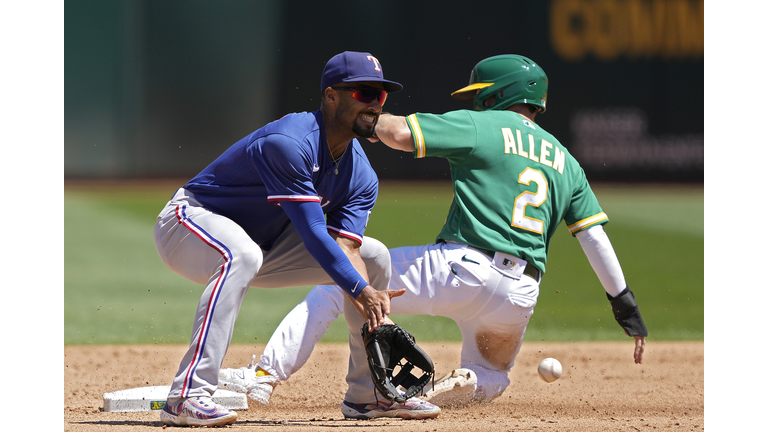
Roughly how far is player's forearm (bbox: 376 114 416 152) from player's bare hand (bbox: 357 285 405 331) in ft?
2.72

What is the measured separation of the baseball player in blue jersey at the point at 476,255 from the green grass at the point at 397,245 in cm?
245

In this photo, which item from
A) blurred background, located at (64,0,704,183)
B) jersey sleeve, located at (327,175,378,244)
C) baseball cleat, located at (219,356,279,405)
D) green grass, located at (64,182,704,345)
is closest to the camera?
jersey sleeve, located at (327,175,378,244)

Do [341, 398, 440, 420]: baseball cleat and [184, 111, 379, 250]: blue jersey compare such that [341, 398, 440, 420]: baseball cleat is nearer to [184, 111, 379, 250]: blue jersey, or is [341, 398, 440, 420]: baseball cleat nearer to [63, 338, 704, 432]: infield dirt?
[63, 338, 704, 432]: infield dirt

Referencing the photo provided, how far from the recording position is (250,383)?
315 cm

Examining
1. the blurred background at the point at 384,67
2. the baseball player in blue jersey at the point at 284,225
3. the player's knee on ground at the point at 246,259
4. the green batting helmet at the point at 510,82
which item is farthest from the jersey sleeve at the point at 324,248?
the blurred background at the point at 384,67

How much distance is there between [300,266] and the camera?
9.59 feet

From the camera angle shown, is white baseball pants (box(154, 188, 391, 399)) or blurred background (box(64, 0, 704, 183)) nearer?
white baseball pants (box(154, 188, 391, 399))

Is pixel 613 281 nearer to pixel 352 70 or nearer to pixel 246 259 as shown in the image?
pixel 352 70

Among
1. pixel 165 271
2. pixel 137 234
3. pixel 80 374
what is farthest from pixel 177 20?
pixel 80 374

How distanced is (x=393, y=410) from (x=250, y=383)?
625 millimetres

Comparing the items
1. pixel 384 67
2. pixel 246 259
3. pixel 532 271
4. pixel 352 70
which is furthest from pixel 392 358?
pixel 384 67

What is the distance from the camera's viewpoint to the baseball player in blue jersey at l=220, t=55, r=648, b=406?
10.4 feet

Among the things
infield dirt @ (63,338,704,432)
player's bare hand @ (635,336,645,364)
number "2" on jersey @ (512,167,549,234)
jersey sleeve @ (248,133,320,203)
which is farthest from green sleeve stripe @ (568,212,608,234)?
jersey sleeve @ (248,133,320,203)

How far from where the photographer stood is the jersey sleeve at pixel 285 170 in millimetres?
2520
